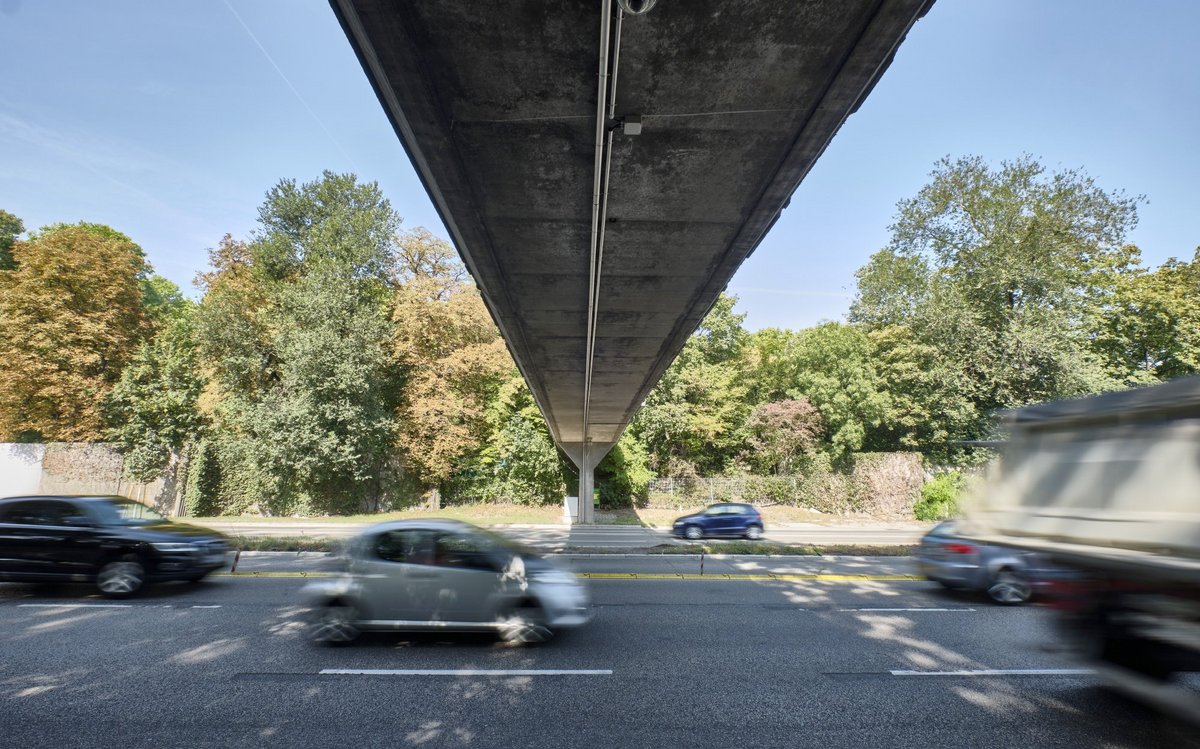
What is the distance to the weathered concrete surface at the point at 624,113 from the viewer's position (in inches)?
201

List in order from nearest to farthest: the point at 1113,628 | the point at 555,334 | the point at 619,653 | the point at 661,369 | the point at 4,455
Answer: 1. the point at 1113,628
2. the point at 619,653
3. the point at 555,334
4. the point at 661,369
5. the point at 4,455

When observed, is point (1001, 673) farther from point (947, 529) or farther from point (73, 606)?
point (73, 606)

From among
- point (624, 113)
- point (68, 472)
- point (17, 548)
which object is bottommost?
point (17, 548)

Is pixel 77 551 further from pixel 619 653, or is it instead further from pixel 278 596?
pixel 619 653

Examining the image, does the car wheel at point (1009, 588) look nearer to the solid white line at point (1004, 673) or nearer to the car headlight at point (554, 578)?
the solid white line at point (1004, 673)

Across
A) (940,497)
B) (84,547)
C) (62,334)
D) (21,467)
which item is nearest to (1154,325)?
(940,497)

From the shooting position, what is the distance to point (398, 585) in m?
7.15

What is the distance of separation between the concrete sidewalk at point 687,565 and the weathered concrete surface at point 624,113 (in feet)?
23.2

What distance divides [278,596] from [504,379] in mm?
26924

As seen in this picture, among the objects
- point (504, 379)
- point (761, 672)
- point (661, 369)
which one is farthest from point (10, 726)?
point (504, 379)

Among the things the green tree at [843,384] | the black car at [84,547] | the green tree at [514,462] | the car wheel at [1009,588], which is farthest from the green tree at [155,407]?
the car wheel at [1009,588]

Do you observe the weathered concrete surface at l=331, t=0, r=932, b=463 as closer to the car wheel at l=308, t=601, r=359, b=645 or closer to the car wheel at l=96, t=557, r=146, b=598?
the car wheel at l=308, t=601, r=359, b=645

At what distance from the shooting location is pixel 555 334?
14492 mm

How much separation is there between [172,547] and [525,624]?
7.18 metres
